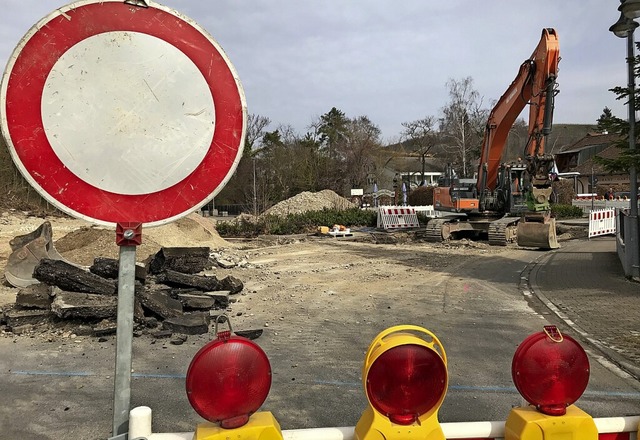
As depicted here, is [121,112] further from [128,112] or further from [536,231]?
[536,231]

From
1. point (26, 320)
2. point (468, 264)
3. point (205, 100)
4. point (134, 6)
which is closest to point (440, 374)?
point (205, 100)

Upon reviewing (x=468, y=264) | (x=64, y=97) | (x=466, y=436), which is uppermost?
(x=64, y=97)

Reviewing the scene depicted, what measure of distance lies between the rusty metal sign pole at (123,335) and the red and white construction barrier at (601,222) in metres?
23.9

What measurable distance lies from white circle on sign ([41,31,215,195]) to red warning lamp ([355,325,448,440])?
3.10 ft

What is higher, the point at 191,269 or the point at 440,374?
the point at 440,374

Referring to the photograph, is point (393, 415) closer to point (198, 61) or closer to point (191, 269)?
point (198, 61)

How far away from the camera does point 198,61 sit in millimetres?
1797

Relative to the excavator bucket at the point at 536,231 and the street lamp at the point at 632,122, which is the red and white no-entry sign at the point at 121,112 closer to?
the street lamp at the point at 632,122

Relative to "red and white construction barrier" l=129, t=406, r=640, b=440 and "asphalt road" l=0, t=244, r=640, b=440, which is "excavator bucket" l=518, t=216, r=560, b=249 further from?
"red and white construction barrier" l=129, t=406, r=640, b=440

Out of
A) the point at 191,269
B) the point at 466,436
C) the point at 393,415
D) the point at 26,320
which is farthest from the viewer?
the point at 191,269

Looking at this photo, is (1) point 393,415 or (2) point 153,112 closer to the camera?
(1) point 393,415

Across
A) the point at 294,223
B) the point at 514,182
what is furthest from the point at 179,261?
the point at 294,223

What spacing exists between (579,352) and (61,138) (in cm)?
189

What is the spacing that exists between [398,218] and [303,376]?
24.5 meters
